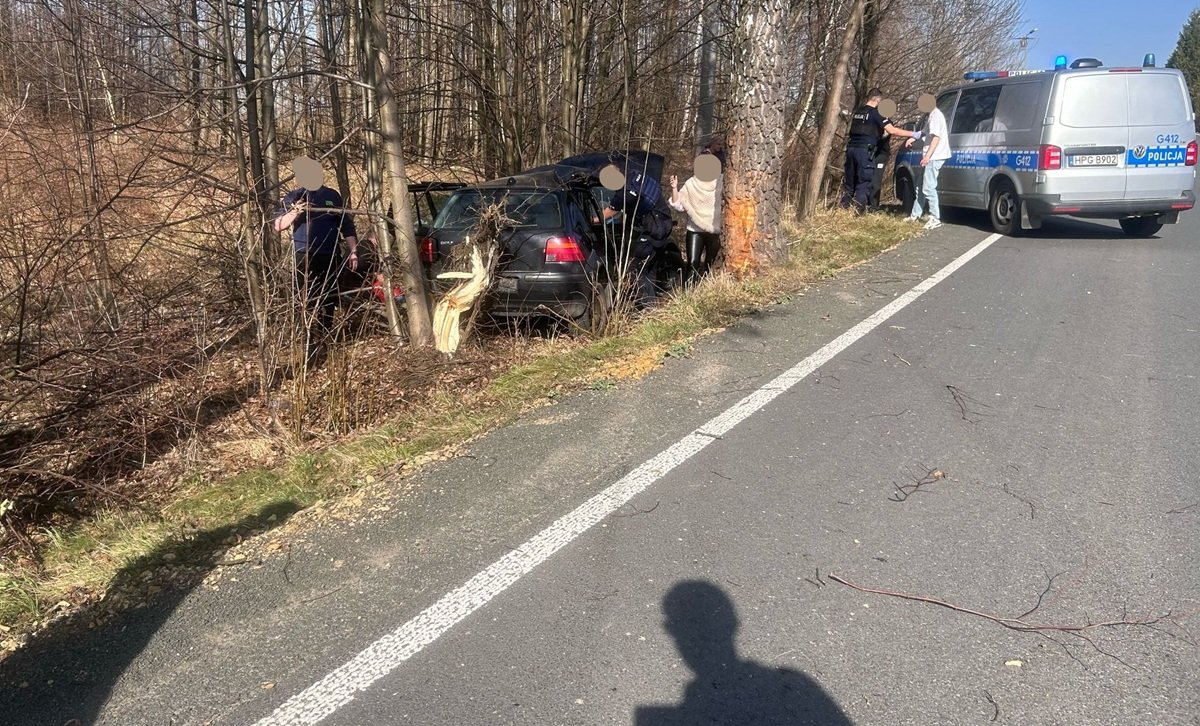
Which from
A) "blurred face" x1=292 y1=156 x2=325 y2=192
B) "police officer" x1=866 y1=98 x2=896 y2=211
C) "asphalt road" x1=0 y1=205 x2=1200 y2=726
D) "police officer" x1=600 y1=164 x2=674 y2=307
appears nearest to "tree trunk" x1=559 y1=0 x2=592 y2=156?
"police officer" x1=600 y1=164 x2=674 y2=307

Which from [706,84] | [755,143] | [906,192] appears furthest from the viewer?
[906,192]

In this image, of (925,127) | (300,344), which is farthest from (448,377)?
(925,127)

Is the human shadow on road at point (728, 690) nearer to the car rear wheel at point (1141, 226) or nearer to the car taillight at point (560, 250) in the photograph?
the car taillight at point (560, 250)

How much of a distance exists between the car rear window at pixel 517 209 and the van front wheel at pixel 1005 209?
22.4 ft

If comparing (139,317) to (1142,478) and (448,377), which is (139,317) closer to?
(448,377)

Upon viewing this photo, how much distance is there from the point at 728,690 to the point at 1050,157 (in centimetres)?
1001

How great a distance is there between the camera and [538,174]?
961 cm

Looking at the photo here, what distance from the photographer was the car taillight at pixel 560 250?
7.79 metres

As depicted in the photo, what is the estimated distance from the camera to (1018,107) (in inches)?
438

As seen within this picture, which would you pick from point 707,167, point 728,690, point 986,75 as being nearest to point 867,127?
point 986,75

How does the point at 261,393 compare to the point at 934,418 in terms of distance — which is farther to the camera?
the point at 261,393

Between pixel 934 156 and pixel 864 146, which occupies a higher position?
pixel 864 146

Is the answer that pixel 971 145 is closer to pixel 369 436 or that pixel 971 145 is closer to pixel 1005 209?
pixel 1005 209

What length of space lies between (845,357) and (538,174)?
473 centimetres
